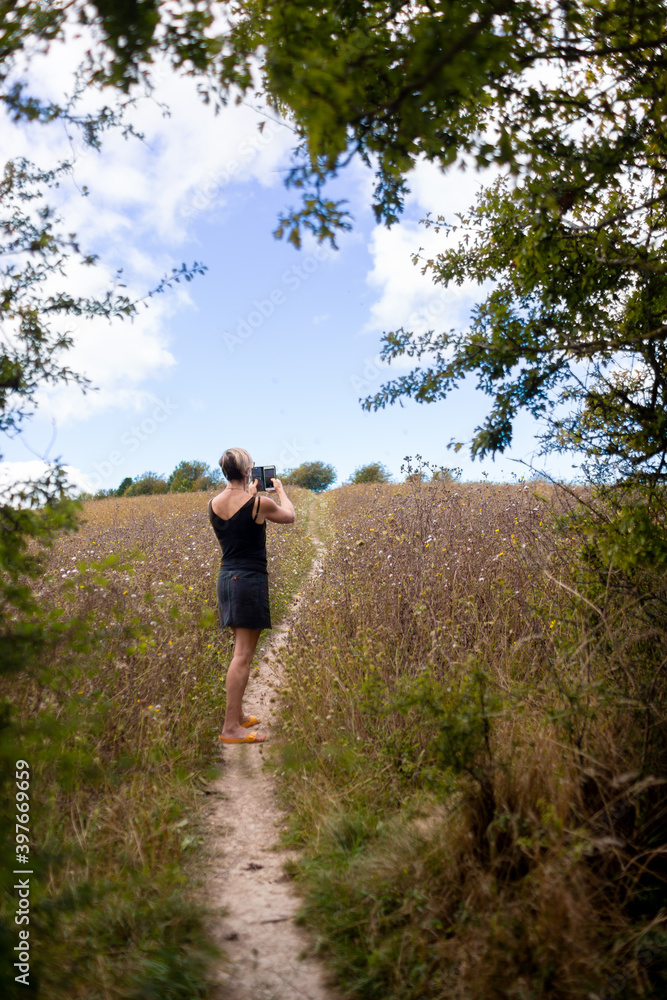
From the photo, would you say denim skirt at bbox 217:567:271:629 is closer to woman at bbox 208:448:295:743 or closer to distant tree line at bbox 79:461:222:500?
woman at bbox 208:448:295:743

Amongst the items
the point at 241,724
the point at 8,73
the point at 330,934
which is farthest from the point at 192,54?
the point at 241,724

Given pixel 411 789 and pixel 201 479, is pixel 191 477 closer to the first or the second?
pixel 201 479

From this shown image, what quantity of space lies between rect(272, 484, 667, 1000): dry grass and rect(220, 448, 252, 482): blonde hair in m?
1.93

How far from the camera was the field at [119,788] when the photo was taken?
9.39 ft

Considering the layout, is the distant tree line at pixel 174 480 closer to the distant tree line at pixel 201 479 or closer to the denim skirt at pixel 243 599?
the distant tree line at pixel 201 479

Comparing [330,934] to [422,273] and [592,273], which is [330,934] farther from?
[422,273]

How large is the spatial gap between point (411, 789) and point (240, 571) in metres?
2.78

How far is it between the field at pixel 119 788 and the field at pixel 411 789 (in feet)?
0.06

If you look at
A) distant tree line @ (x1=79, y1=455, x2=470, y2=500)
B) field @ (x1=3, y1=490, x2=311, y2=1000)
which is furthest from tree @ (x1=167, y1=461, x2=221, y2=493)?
field @ (x1=3, y1=490, x2=311, y2=1000)

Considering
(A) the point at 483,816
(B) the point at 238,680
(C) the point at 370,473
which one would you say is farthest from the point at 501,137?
(C) the point at 370,473

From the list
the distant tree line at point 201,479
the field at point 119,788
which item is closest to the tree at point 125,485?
the distant tree line at point 201,479

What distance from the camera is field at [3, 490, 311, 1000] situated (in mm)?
2863

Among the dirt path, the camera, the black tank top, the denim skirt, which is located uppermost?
the camera

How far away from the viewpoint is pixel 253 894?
3.94 m
